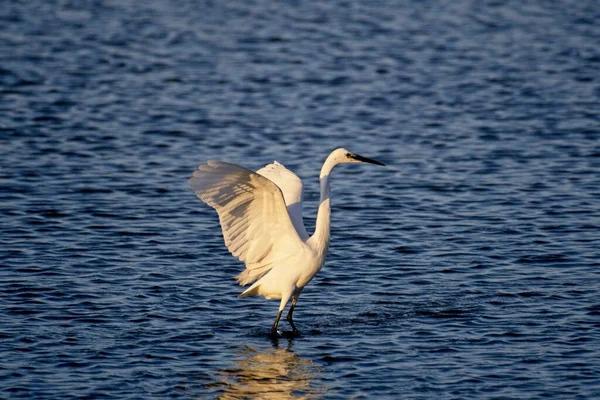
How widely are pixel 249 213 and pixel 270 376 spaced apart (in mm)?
1532

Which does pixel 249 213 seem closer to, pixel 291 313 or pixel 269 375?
pixel 291 313

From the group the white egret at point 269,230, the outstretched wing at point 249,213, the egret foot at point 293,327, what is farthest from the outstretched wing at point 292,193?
the egret foot at point 293,327

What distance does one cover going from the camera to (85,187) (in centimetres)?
1459

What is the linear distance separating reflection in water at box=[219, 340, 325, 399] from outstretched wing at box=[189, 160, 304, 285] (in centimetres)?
93

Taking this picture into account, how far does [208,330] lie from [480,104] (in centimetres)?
1096

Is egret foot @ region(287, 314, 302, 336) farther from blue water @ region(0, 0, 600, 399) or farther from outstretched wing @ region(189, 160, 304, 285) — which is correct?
outstretched wing @ region(189, 160, 304, 285)

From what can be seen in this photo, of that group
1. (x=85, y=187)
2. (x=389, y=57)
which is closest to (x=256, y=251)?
(x=85, y=187)

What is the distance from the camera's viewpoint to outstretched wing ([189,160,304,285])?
8883mm

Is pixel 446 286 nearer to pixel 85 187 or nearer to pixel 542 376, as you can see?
pixel 542 376

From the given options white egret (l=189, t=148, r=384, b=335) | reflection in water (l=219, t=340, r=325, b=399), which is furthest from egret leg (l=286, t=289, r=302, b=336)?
reflection in water (l=219, t=340, r=325, b=399)

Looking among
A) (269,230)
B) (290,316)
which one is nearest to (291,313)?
(290,316)

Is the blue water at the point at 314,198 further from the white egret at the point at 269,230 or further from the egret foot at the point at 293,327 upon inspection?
the white egret at the point at 269,230

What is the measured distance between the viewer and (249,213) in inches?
373

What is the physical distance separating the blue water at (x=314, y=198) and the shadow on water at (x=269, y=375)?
2 cm
